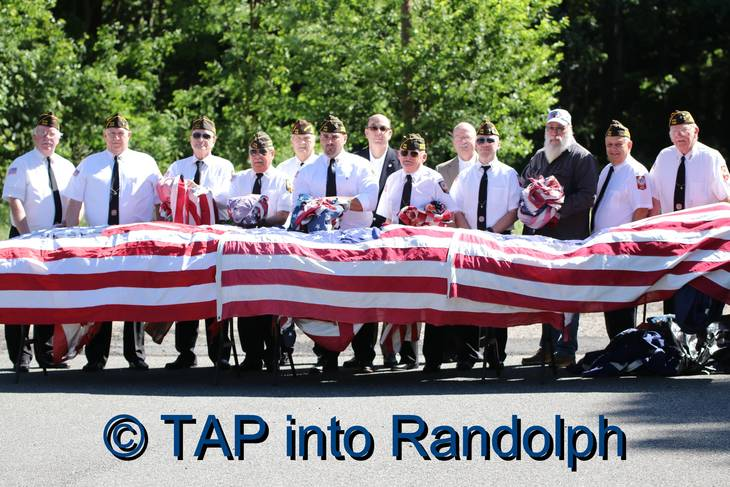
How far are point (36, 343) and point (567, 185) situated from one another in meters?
4.32

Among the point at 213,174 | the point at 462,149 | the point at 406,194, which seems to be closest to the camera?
the point at 406,194

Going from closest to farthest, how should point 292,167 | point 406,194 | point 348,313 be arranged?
point 348,313 → point 406,194 → point 292,167

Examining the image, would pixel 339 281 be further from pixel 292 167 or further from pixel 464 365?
pixel 292 167

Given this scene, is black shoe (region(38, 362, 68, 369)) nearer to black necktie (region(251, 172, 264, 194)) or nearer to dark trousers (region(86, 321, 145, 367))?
dark trousers (region(86, 321, 145, 367))

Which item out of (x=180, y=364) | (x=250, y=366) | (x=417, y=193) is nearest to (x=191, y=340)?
(x=180, y=364)

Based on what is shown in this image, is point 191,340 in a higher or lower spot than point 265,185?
lower

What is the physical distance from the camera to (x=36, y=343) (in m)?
10.3

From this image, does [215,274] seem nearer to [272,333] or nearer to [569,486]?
[272,333]

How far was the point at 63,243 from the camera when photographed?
9492mm

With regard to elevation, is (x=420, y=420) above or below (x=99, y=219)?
below

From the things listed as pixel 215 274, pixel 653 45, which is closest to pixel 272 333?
pixel 215 274

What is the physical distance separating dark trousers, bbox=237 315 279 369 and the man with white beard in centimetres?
204

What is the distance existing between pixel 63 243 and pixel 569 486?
4.65 metres

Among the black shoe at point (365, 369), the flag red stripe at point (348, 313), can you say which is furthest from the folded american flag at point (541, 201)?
the black shoe at point (365, 369)
